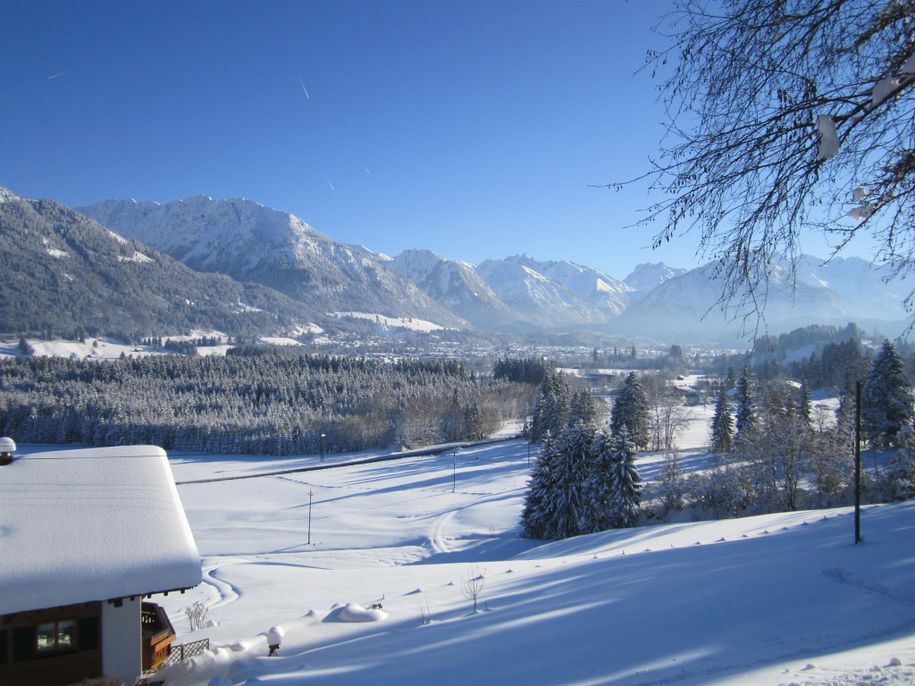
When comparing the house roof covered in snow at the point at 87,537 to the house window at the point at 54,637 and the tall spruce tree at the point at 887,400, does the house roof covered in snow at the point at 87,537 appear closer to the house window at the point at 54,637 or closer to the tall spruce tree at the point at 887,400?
the house window at the point at 54,637

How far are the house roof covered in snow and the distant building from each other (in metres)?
0.01

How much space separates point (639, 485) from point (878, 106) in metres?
25.6

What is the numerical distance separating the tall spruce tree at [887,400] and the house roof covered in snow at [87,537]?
35.8 metres

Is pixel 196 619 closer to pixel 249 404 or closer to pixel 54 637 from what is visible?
pixel 54 637

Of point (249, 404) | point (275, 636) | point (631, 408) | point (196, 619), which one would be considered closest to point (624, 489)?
point (631, 408)

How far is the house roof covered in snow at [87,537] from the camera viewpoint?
627 cm

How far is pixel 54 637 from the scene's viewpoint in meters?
6.84

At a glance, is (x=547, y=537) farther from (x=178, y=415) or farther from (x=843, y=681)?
(x=178, y=415)

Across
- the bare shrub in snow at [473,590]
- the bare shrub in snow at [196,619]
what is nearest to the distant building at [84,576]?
the bare shrub in snow at [196,619]

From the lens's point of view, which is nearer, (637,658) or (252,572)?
(637,658)

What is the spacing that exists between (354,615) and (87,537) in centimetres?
390

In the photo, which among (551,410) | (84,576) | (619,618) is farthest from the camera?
(551,410)

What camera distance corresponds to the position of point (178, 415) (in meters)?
70.1

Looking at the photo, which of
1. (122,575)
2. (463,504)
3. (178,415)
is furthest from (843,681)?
(178,415)
